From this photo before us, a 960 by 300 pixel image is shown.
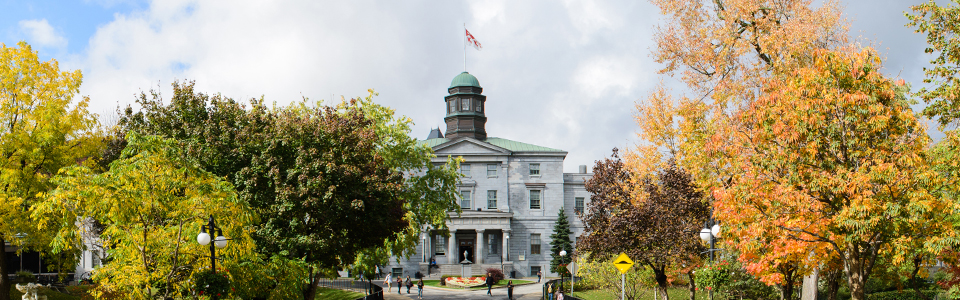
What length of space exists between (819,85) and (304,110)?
2332 centimetres

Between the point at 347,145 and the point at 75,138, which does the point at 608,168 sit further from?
the point at 75,138

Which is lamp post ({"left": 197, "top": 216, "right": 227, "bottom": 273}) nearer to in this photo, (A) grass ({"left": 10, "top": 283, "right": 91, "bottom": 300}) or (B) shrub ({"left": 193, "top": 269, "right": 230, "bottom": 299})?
(B) shrub ({"left": 193, "top": 269, "right": 230, "bottom": 299})

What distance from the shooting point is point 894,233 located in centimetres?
1462

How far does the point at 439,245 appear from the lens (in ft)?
200

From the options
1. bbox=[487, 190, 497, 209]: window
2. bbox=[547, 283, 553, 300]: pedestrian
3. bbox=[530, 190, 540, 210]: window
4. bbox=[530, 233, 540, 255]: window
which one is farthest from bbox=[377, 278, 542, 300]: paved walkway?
bbox=[530, 190, 540, 210]: window

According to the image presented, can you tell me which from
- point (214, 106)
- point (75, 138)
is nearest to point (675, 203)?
point (214, 106)

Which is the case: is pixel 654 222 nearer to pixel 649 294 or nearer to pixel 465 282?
pixel 649 294

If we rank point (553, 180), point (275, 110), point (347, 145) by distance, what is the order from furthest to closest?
point (553, 180) < point (275, 110) < point (347, 145)

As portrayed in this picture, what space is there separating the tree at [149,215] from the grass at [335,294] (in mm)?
18492

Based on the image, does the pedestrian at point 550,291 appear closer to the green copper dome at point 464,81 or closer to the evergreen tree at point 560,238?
the evergreen tree at point 560,238

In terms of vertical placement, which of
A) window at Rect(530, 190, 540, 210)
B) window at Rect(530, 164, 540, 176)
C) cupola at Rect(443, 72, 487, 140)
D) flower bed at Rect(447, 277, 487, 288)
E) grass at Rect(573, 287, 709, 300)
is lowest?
flower bed at Rect(447, 277, 487, 288)

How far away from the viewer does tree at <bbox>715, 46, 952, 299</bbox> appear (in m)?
14.3

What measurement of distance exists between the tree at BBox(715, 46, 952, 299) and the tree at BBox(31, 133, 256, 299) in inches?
485

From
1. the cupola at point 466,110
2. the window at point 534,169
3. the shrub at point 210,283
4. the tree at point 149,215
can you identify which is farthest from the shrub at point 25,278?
the window at point 534,169
